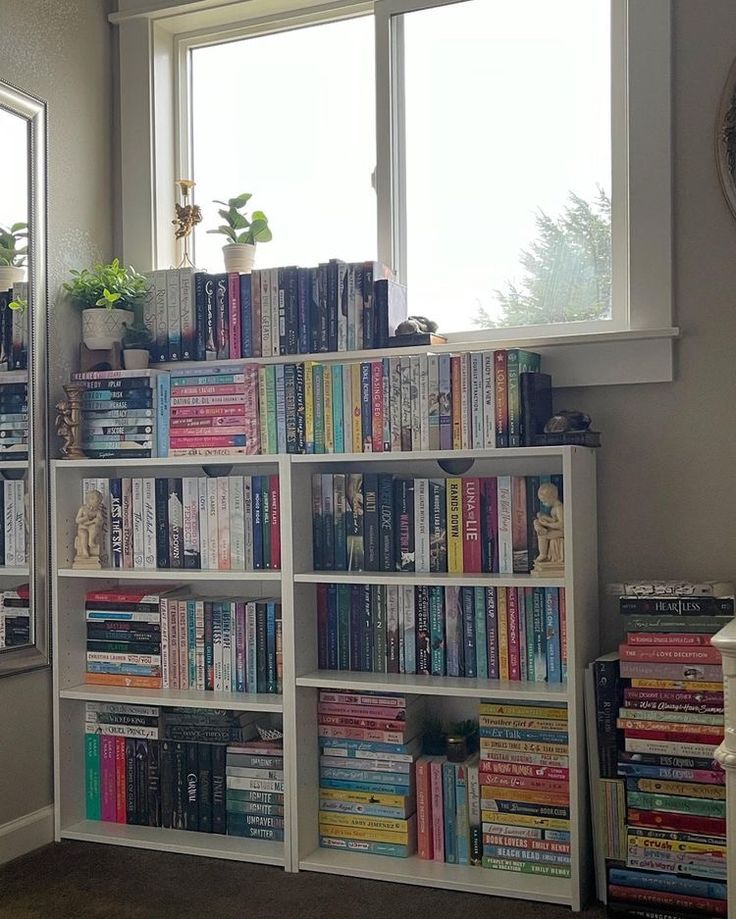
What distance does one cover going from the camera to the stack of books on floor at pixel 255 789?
8.96 ft

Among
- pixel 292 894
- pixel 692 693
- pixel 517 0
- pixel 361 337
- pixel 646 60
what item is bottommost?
pixel 292 894

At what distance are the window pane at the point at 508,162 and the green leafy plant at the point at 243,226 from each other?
40 centimetres

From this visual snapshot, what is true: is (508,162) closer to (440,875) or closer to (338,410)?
(338,410)

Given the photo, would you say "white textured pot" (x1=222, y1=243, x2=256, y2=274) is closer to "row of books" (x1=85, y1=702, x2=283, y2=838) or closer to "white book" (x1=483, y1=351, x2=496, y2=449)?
"white book" (x1=483, y1=351, x2=496, y2=449)

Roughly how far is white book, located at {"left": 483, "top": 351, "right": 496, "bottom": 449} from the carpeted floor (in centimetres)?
103

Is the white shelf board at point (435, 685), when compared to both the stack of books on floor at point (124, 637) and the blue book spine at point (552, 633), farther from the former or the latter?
the stack of books on floor at point (124, 637)

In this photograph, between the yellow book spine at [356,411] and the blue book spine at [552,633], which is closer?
the blue book spine at [552,633]

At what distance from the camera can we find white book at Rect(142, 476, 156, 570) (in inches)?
113

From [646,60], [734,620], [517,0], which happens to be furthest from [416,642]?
[517,0]

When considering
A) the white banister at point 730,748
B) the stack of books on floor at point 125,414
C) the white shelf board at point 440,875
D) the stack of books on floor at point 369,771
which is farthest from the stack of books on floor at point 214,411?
the white banister at point 730,748

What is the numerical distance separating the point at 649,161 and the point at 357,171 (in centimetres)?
83

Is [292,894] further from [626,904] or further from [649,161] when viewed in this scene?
[649,161]

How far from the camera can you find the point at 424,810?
260 cm

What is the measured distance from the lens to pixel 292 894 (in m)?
2.46
